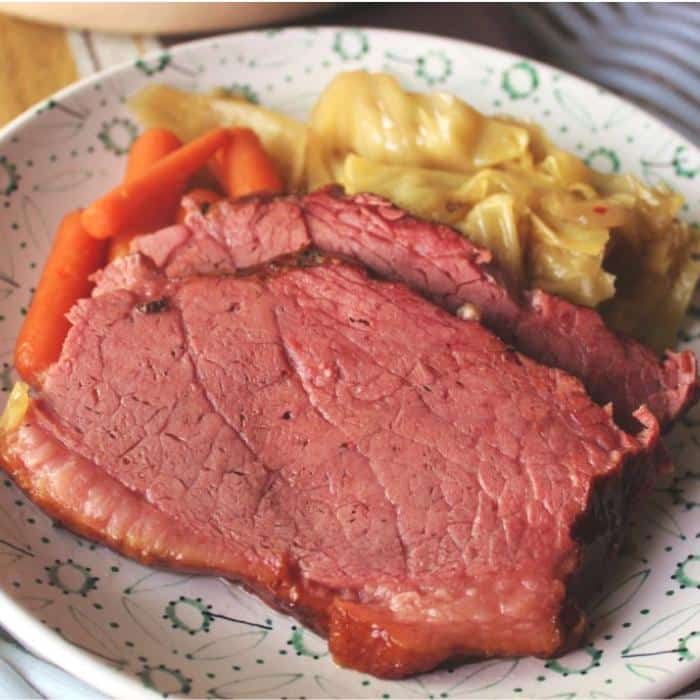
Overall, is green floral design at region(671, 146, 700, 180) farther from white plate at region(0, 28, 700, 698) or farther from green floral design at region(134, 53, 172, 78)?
green floral design at region(134, 53, 172, 78)

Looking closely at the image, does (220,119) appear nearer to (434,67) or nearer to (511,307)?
(434,67)

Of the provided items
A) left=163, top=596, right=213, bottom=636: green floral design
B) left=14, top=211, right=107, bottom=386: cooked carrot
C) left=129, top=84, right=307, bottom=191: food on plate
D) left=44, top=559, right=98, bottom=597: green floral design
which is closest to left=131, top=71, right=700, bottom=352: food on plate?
left=129, top=84, right=307, bottom=191: food on plate

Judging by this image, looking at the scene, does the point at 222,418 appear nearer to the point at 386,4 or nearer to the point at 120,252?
the point at 120,252

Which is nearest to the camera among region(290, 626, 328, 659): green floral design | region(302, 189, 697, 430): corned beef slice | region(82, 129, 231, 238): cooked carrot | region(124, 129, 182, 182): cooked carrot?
region(290, 626, 328, 659): green floral design

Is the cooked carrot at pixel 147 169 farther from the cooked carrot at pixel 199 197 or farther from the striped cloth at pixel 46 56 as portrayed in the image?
the striped cloth at pixel 46 56

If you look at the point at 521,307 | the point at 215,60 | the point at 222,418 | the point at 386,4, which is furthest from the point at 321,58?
the point at 222,418

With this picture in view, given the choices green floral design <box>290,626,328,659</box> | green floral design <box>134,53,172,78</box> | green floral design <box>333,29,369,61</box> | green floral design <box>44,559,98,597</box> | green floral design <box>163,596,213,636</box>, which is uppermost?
green floral design <box>134,53,172,78</box>
